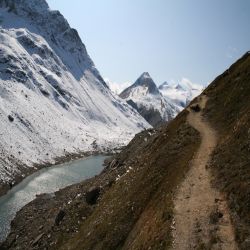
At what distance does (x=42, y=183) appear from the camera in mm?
105812

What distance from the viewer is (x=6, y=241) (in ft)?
210

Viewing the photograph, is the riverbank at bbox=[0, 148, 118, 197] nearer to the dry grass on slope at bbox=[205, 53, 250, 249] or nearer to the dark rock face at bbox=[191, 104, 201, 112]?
the dark rock face at bbox=[191, 104, 201, 112]

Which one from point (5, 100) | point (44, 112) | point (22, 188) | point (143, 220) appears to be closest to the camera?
point (143, 220)

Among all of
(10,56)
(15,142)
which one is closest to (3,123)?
(15,142)

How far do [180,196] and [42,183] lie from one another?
70.1 m

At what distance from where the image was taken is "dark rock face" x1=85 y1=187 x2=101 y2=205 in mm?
60656

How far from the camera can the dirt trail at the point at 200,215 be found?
33181mm

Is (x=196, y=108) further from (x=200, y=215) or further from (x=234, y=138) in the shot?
(x=200, y=215)

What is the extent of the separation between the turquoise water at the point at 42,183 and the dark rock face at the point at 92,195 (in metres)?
16.3

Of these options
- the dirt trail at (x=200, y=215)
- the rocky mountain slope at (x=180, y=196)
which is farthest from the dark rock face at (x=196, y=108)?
the dirt trail at (x=200, y=215)

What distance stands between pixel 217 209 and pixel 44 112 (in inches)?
5733

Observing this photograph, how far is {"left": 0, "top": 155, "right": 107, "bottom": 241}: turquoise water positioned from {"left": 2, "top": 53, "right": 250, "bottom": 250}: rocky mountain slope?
696 cm

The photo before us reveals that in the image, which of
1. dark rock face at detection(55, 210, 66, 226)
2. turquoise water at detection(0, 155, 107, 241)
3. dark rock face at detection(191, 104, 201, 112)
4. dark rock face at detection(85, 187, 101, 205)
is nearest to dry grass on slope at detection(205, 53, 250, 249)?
dark rock face at detection(191, 104, 201, 112)

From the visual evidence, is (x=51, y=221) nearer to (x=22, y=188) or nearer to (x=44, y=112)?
(x=22, y=188)
